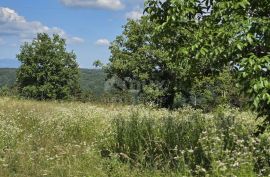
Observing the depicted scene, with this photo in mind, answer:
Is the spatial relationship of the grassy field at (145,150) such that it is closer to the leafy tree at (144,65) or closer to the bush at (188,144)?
the bush at (188,144)

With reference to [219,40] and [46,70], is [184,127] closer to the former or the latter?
[219,40]

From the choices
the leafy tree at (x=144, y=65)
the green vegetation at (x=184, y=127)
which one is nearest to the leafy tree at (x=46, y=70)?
the leafy tree at (x=144, y=65)

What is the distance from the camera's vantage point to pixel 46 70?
264ft

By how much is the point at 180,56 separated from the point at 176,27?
0.57 meters

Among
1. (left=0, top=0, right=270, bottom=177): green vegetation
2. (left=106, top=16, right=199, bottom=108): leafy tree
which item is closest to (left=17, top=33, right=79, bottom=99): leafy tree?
(left=106, top=16, right=199, bottom=108): leafy tree

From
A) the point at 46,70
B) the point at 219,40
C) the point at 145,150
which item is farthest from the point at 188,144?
the point at 46,70

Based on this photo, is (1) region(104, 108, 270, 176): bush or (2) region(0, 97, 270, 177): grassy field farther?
(2) region(0, 97, 270, 177): grassy field

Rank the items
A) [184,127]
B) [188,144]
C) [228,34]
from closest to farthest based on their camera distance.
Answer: [228,34] < [188,144] < [184,127]

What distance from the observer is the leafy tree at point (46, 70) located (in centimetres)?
7838

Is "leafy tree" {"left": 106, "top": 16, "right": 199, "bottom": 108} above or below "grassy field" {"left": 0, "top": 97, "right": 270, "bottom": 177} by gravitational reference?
above

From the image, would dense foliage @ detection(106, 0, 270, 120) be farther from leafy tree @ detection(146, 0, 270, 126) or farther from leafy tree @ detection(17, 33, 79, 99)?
leafy tree @ detection(17, 33, 79, 99)

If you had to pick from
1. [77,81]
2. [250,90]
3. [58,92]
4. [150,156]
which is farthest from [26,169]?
[77,81]

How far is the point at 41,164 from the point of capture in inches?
376

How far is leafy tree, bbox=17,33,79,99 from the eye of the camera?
7838 cm
